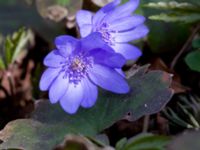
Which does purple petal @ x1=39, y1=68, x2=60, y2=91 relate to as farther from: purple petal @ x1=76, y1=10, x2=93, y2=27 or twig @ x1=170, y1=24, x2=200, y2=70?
twig @ x1=170, y1=24, x2=200, y2=70

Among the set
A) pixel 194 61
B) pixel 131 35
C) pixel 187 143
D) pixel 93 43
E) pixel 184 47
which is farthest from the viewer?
pixel 184 47

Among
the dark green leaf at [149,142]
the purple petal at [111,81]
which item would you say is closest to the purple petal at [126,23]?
the purple petal at [111,81]

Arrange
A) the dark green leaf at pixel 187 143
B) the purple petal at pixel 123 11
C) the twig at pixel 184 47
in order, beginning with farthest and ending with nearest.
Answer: the twig at pixel 184 47, the purple petal at pixel 123 11, the dark green leaf at pixel 187 143

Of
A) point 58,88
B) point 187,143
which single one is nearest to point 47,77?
point 58,88

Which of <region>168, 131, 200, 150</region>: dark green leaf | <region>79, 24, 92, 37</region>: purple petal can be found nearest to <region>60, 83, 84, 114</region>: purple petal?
<region>79, 24, 92, 37</region>: purple petal

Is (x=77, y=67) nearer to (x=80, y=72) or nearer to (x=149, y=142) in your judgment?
(x=80, y=72)

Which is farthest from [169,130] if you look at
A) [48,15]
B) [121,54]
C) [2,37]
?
[2,37]

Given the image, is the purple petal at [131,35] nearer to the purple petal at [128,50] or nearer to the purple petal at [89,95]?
the purple petal at [128,50]
